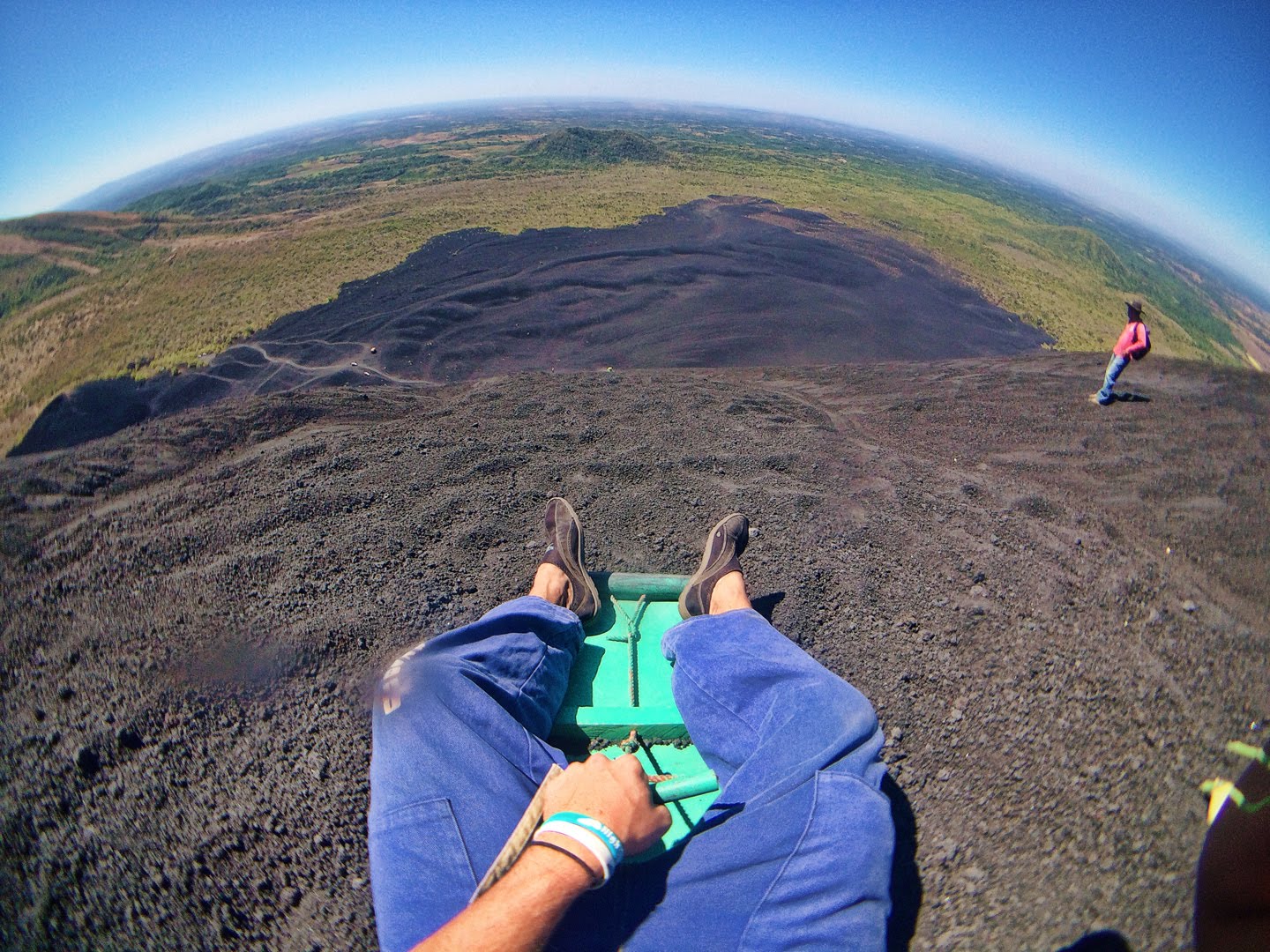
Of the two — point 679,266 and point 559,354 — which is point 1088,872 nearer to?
point 559,354

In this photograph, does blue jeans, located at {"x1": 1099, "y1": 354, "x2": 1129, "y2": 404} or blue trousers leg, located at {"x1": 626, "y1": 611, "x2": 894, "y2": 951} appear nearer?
blue trousers leg, located at {"x1": 626, "y1": 611, "x2": 894, "y2": 951}

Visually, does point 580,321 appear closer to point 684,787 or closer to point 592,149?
point 684,787

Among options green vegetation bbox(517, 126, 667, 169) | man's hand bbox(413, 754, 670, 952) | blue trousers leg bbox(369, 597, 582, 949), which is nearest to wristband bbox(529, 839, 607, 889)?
man's hand bbox(413, 754, 670, 952)

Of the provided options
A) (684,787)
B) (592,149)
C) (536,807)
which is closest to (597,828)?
(536,807)

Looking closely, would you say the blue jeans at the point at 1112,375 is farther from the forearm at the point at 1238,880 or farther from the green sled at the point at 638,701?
the green sled at the point at 638,701

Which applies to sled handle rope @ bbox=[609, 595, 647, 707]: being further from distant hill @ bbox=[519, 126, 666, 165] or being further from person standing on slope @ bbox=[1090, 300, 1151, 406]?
distant hill @ bbox=[519, 126, 666, 165]

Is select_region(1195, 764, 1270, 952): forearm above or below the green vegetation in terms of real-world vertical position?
below

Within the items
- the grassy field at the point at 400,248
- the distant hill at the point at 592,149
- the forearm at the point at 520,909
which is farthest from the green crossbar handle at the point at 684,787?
the distant hill at the point at 592,149
